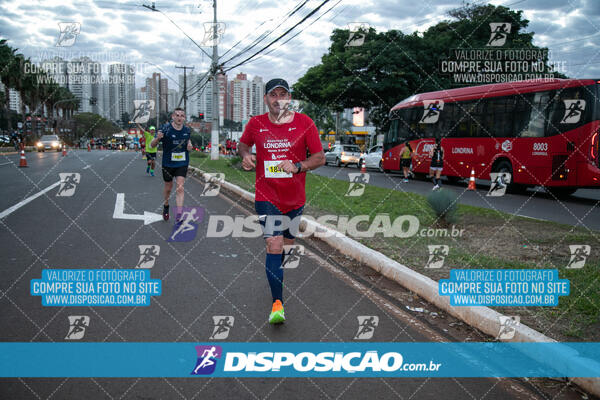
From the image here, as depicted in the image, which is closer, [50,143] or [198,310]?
[198,310]

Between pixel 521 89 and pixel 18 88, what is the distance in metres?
53.4

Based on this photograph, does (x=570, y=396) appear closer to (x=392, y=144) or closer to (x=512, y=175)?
(x=512, y=175)

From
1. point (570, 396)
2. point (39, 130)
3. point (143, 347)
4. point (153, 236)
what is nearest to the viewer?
point (570, 396)

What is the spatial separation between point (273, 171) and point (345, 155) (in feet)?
95.5

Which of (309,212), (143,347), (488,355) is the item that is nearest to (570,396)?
(488,355)

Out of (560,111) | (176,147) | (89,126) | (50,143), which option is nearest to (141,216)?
(176,147)

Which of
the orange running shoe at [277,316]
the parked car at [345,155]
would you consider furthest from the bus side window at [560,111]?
the parked car at [345,155]

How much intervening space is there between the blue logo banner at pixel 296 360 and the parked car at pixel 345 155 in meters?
29.2

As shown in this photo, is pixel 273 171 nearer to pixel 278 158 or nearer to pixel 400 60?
pixel 278 158

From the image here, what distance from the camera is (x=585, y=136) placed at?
1342cm

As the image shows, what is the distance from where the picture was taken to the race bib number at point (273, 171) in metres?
3.92

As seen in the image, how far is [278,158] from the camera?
3947mm

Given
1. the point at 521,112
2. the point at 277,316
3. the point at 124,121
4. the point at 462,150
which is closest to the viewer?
the point at 277,316

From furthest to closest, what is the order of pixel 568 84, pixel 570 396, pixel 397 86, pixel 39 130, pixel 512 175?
pixel 39 130
pixel 397 86
pixel 512 175
pixel 568 84
pixel 570 396
